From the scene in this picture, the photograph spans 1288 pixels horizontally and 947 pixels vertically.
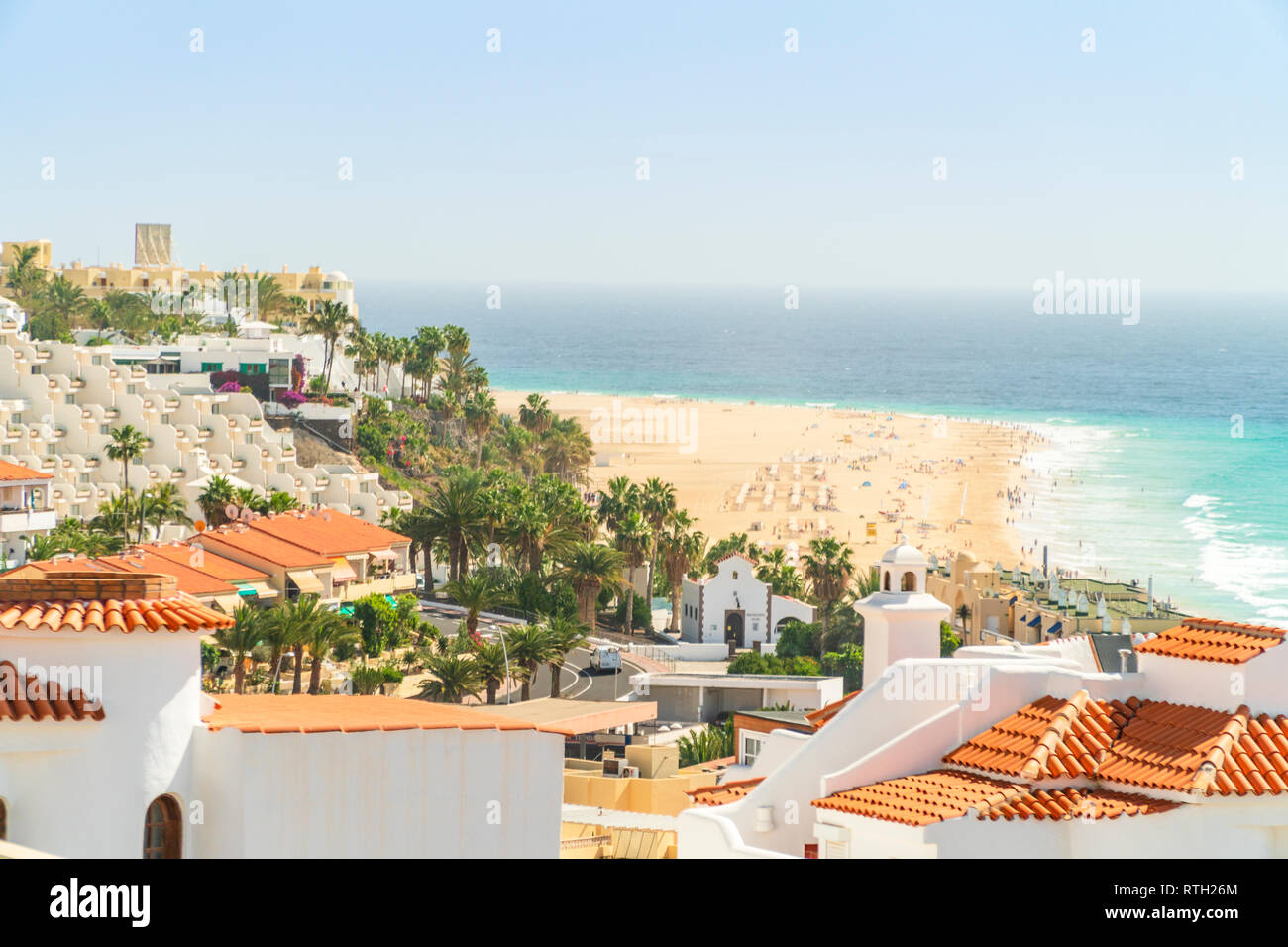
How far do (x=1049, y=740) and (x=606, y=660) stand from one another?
1689 inches

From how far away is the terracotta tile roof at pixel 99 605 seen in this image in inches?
592

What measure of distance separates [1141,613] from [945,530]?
52.9 metres

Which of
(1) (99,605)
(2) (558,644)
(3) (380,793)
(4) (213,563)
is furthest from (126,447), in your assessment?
(3) (380,793)

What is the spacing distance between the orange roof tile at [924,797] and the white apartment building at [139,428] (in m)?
65.6

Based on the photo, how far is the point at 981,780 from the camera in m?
18.3

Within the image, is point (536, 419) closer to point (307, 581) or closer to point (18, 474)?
point (18, 474)

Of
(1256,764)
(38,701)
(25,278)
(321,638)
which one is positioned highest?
(25,278)

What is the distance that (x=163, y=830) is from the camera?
49.8 ft

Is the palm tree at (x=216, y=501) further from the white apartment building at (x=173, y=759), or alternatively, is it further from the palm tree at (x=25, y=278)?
the palm tree at (x=25, y=278)

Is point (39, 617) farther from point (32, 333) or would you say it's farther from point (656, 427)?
point (656, 427)

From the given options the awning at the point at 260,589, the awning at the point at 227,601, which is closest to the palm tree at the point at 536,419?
the awning at the point at 260,589

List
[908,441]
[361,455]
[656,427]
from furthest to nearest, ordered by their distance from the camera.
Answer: [656,427] → [908,441] → [361,455]
